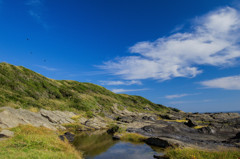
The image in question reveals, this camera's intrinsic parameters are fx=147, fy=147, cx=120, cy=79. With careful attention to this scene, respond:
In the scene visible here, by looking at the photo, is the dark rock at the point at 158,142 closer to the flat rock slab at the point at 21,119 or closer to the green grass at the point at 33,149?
the green grass at the point at 33,149

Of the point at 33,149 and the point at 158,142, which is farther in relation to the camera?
the point at 158,142

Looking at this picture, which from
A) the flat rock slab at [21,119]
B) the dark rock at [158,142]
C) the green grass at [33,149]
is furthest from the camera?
the flat rock slab at [21,119]

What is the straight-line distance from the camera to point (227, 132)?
36875mm

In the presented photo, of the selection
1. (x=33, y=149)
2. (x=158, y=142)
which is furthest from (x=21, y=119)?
(x=158, y=142)

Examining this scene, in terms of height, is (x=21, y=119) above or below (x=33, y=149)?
above

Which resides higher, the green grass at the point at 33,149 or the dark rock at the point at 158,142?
the green grass at the point at 33,149

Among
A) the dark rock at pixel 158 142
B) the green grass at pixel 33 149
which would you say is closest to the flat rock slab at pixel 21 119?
the green grass at pixel 33 149

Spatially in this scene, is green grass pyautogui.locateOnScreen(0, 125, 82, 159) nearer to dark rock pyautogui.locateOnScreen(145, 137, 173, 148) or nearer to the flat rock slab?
the flat rock slab

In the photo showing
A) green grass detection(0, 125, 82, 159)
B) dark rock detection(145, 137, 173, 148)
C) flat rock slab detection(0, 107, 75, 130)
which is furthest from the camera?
flat rock slab detection(0, 107, 75, 130)

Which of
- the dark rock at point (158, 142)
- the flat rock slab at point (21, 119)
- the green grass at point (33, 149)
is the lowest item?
the dark rock at point (158, 142)

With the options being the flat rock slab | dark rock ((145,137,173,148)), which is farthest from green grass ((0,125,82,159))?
dark rock ((145,137,173,148))

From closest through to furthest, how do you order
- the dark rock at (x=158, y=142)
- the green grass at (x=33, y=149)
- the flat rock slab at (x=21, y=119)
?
the green grass at (x=33, y=149)
the dark rock at (x=158, y=142)
the flat rock slab at (x=21, y=119)

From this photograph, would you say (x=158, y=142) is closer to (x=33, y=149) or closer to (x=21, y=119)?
(x=33, y=149)

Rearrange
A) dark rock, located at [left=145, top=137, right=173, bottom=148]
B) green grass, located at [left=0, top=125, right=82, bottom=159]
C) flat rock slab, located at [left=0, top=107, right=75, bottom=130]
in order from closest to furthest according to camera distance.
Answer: green grass, located at [left=0, top=125, right=82, bottom=159], dark rock, located at [left=145, top=137, right=173, bottom=148], flat rock slab, located at [left=0, top=107, right=75, bottom=130]
